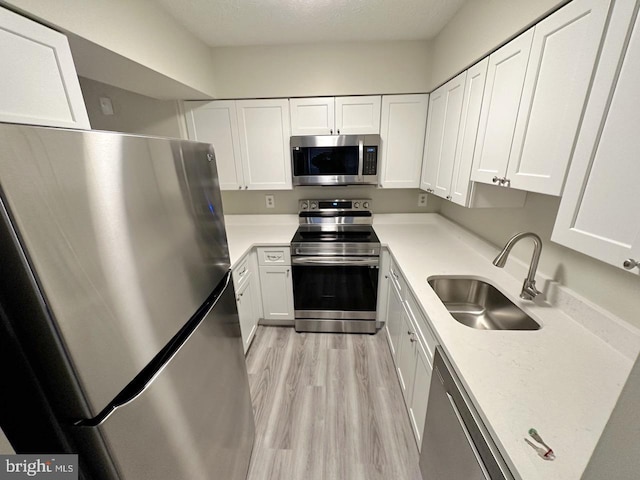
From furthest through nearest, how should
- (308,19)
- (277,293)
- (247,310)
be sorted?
(277,293)
(247,310)
(308,19)

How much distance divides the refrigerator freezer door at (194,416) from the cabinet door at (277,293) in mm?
982

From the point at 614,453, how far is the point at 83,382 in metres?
0.87

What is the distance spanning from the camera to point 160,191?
2.14ft

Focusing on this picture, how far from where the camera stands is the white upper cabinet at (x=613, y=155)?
65 centimetres

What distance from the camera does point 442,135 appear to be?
5.98 feet

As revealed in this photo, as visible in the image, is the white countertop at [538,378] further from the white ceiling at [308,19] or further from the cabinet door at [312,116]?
the white ceiling at [308,19]

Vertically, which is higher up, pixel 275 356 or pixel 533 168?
pixel 533 168

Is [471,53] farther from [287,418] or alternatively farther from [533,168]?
[287,418]

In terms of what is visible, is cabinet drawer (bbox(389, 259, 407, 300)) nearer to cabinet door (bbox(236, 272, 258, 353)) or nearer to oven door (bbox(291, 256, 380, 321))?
oven door (bbox(291, 256, 380, 321))

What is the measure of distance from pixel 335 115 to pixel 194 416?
218 cm

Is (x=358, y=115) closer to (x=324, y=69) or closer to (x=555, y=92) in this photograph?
(x=324, y=69)

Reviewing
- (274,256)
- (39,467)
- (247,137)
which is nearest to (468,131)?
(274,256)

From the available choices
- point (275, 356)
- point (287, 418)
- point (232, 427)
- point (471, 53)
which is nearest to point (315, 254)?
point (275, 356)

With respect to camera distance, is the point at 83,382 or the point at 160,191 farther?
the point at 160,191
